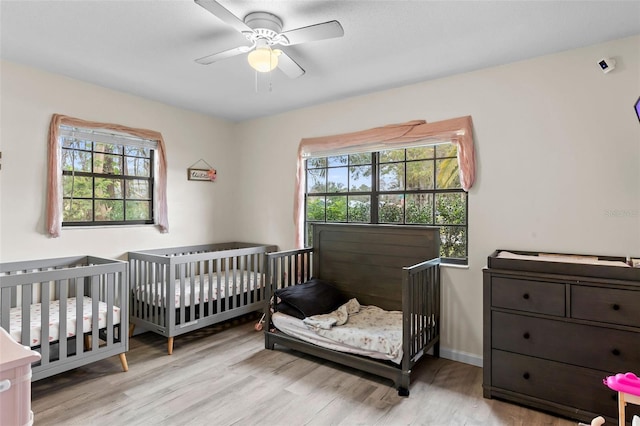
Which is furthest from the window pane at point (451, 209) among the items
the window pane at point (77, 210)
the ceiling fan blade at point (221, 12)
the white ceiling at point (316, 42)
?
the window pane at point (77, 210)

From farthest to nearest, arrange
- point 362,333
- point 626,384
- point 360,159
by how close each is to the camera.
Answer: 1. point 360,159
2. point 362,333
3. point 626,384

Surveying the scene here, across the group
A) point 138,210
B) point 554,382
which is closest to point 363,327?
point 554,382

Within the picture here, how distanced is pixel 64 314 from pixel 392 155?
290cm

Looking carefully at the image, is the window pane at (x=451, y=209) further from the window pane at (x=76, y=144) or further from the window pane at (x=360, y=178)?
the window pane at (x=76, y=144)

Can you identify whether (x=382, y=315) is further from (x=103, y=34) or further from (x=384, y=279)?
(x=103, y=34)

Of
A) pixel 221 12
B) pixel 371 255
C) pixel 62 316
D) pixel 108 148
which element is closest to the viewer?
pixel 221 12

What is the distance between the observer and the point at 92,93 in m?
3.16

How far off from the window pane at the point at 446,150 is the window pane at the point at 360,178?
70 cm

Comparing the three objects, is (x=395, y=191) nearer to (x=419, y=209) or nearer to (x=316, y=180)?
(x=419, y=209)

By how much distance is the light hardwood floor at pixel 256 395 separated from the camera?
206cm

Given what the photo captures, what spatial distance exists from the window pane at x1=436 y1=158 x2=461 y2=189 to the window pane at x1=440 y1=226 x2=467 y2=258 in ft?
1.22

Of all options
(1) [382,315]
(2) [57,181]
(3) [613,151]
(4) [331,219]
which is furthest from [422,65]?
(2) [57,181]

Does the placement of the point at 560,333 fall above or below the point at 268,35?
below

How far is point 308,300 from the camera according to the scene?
3.02m
